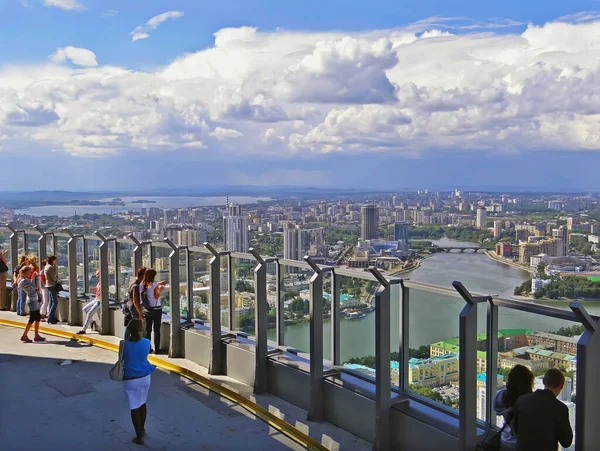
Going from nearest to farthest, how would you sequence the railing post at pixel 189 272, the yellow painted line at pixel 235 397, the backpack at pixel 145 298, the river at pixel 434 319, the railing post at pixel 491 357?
the river at pixel 434 319 → the railing post at pixel 491 357 → the yellow painted line at pixel 235 397 → the railing post at pixel 189 272 → the backpack at pixel 145 298

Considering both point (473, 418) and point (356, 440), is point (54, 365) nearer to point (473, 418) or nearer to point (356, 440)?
point (356, 440)

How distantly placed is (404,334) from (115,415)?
425 centimetres

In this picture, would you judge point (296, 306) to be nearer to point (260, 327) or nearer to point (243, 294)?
point (260, 327)

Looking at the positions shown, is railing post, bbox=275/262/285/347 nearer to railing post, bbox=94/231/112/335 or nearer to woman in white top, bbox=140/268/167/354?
woman in white top, bbox=140/268/167/354

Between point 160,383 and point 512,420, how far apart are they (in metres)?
6.43

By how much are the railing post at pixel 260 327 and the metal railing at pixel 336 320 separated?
0.05 ft

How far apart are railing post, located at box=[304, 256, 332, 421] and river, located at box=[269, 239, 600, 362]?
0.56 feet

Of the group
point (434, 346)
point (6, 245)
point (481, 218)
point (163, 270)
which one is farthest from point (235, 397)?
point (6, 245)

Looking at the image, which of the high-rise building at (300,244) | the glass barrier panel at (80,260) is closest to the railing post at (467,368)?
the high-rise building at (300,244)

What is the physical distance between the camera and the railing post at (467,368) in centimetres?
598

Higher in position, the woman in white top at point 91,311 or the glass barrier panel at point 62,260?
the glass barrier panel at point 62,260

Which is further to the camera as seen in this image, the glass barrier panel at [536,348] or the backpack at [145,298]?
the backpack at [145,298]

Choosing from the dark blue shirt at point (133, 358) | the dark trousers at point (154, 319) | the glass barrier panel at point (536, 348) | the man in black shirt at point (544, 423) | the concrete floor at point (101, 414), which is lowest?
the concrete floor at point (101, 414)

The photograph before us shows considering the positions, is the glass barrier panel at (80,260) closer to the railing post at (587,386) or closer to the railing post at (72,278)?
the railing post at (72,278)
